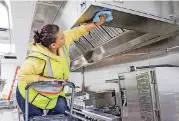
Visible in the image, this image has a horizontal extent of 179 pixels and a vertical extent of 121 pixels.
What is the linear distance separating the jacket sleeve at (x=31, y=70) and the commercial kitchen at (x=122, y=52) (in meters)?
0.15

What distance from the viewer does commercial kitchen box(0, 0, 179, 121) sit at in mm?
2084

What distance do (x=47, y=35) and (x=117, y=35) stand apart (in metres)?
1.53

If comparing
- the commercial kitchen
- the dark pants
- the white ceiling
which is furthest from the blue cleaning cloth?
the white ceiling

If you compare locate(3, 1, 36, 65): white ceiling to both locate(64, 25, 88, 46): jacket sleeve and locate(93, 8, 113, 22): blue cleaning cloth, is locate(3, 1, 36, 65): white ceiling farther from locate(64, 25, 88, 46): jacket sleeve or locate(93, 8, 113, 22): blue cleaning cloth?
locate(93, 8, 113, 22): blue cleaning cloth

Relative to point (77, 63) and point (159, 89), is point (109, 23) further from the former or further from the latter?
point (77, 63)

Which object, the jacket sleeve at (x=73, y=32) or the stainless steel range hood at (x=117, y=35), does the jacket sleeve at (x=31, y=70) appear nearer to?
the jacket sleeve at (x=73, y=32)

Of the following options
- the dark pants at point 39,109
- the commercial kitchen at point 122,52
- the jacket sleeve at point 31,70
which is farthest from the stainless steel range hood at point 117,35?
the dark pants at point 39,109

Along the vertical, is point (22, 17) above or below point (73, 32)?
above

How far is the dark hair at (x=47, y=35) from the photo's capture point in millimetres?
2127

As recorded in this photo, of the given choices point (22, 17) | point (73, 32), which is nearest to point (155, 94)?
point (73, 32)

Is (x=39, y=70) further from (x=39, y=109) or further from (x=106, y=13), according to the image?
(x=106, y=13)

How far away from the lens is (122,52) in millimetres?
3660

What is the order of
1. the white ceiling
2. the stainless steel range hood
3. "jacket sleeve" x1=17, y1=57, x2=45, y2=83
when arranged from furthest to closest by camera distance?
the white ceiling, the stainless steel range hood, "jacket sleeve" x1=17, y1=57, x2=45, y2=83

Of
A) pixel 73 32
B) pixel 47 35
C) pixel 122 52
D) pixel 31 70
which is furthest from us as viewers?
pixel 122 52
